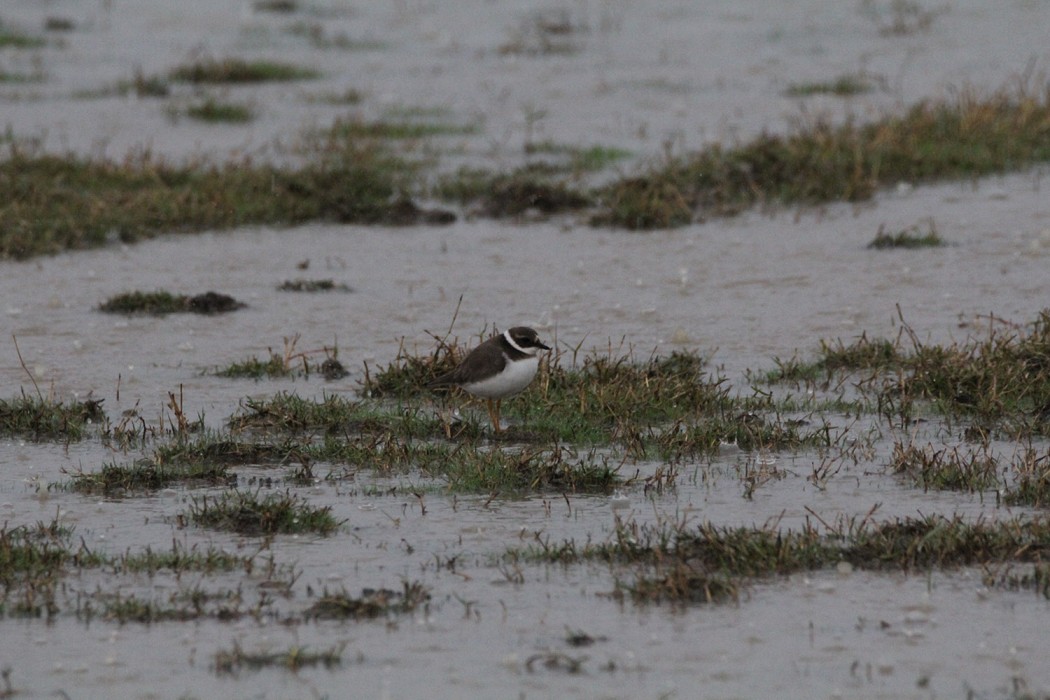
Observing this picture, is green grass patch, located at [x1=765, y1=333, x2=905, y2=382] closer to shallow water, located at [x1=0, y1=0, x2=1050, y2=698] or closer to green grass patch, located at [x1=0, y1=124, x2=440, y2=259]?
shallow water, located at [x1=0, y1=0, x2=1050, y2=698]

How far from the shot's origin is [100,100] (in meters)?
22.7

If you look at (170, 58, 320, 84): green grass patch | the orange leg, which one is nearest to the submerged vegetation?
(170, 58, 320, 84): green grass patch

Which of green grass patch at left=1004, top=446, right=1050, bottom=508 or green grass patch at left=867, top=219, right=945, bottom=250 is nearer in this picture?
green grass patch at left=1004, top=446, right=1050, bottom=508

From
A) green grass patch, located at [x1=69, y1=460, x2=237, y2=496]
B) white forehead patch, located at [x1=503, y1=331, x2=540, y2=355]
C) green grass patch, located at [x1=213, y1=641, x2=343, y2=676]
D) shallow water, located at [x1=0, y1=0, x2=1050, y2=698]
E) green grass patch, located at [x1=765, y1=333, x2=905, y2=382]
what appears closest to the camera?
green grass patch, located at [x1=213, y1=641, x2=343, y2=676]

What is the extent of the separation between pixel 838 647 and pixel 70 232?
10.3 meters

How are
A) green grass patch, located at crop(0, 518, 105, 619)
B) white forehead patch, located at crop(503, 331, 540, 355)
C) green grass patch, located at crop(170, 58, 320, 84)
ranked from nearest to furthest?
1. green grass patch, located at crop(0, 518, 105, 619)
2. white forehead patch, located at crop(503, 331, 540, 355)
3. green grass patch, located at crop(170, 58, 320, 84)

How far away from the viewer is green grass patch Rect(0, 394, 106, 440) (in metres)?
10.2

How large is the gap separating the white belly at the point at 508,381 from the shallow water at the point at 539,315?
79 centimetres

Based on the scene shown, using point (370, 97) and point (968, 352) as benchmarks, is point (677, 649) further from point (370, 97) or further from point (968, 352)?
point (370, 97)

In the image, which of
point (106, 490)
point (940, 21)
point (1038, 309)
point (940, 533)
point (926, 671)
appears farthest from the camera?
point (940, 21)

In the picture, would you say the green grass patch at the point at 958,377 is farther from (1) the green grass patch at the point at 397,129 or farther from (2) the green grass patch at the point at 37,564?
(1) the green grass patch at the point at 397,129

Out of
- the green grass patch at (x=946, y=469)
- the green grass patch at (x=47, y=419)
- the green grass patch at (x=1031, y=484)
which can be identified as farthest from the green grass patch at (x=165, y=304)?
the green grass patch at (x=1031, y=484)

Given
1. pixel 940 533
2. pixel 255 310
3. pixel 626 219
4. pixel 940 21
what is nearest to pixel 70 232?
pixel 255 310

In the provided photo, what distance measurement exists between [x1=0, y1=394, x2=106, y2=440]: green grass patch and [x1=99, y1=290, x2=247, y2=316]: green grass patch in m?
3.02
